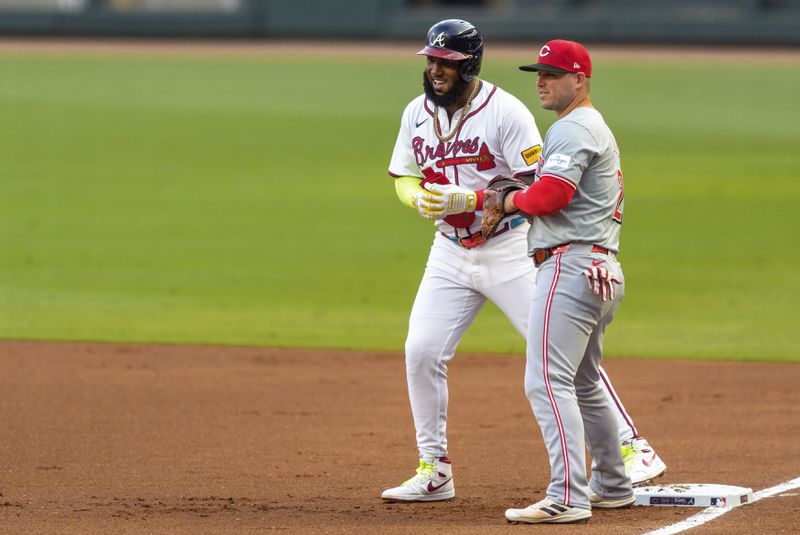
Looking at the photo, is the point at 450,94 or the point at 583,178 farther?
the point at 450,94

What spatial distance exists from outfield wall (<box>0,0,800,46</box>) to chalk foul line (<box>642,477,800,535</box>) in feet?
91.2

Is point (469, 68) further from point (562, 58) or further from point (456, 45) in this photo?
point (562, 58)

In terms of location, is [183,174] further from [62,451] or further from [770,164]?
[62,451]

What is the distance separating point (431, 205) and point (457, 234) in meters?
0.30

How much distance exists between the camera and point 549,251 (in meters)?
5.75

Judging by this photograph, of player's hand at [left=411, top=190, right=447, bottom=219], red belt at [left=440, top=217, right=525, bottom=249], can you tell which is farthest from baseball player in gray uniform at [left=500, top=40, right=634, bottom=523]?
red belt at [left=440, top=217, right=525, bottom=249]

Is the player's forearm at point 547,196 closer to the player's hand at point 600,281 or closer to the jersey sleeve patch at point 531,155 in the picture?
the player's hand at point 600,281

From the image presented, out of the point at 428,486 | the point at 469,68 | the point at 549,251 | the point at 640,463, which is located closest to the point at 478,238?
the point at 549,251

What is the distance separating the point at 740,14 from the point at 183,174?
1721 centimetres

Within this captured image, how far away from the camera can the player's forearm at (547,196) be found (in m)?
5.52

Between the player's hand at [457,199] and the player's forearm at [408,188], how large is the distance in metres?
0.26

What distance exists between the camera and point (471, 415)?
8.57 meters

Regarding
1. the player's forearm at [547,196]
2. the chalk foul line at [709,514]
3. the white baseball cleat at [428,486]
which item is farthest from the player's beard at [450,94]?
the chalk foul line at [709,514]

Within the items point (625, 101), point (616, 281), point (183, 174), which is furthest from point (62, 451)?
point (625, 101)
